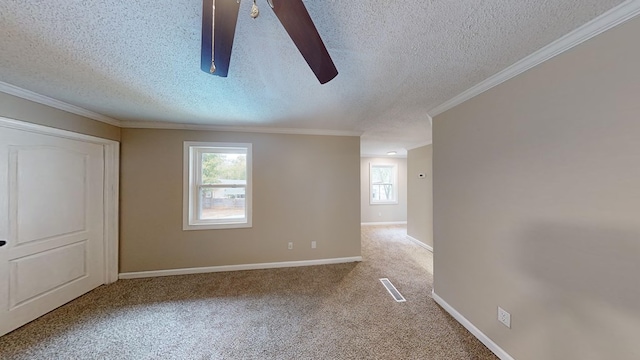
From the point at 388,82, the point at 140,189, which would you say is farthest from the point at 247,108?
the point at 140,189


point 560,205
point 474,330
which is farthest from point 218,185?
point 560,205

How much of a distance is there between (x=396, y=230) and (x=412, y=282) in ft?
10.4

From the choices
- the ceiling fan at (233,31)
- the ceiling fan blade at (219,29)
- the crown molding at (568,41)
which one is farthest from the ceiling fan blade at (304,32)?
the crown molding at (568,41)

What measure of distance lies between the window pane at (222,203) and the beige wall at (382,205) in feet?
13.5

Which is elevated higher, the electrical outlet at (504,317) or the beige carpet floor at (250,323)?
the electrical outlet at (504,317)

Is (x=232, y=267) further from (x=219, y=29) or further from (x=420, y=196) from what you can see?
(x=420, y=196)

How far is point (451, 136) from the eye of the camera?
87.7 inches

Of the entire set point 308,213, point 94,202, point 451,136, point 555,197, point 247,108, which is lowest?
point 308,213

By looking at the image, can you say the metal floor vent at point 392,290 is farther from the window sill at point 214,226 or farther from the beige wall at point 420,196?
the window sill at point 214,226

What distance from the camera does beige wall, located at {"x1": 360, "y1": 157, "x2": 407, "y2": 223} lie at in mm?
6707

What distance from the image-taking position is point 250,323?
2074 mm

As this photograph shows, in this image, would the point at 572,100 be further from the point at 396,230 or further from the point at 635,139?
the point at 396,230

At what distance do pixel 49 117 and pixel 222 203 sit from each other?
2.03m

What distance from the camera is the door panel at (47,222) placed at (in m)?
1.92
